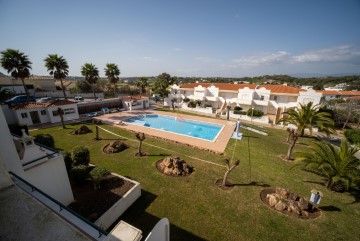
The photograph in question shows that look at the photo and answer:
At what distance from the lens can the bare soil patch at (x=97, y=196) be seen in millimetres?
9219

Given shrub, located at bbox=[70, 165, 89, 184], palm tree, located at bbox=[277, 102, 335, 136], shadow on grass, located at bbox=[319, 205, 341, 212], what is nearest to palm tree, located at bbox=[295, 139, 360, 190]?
shadow on grass, located at bbox=[319, 205, 341, 212]

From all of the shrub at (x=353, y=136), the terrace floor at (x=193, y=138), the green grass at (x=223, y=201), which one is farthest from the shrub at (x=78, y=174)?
the shrub at (x=353, y=136)

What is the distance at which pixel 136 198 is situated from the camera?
1098 cm

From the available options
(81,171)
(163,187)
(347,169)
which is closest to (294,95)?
(347,169)

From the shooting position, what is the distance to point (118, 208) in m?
9.56

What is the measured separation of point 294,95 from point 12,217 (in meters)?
42.9

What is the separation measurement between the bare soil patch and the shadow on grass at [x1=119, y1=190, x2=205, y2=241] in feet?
3.62

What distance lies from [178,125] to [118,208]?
2159 centimetres

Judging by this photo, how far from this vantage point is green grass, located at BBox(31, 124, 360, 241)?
30.1 feet

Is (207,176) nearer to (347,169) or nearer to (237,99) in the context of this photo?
(347,169)

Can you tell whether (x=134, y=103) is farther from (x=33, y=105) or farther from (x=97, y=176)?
(x=97, y=176)

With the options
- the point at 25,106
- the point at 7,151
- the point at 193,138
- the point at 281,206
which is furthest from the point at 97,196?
the point at 25,106

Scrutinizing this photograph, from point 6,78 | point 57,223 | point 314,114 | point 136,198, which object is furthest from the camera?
point 6,78

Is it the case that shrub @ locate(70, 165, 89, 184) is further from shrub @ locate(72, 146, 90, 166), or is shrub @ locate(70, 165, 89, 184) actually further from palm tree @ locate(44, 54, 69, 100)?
palm tree @ locate(44, 54, 69, 100)
